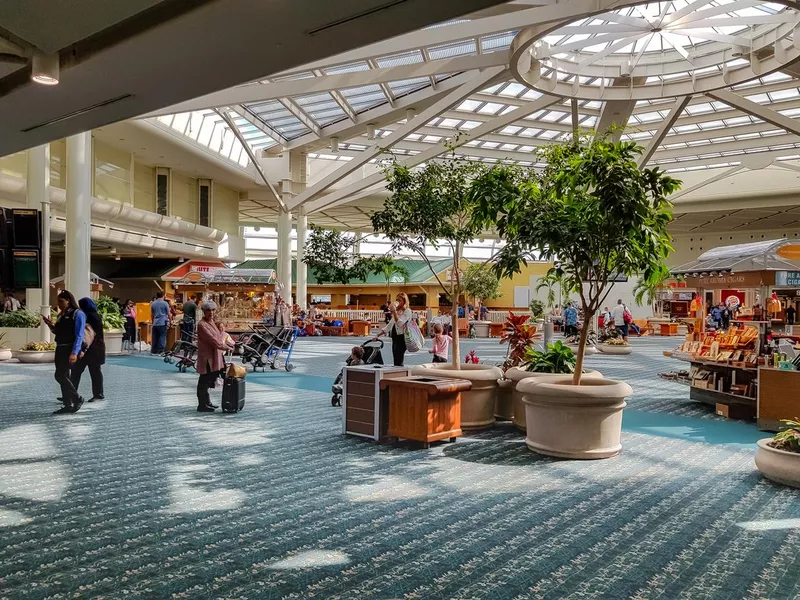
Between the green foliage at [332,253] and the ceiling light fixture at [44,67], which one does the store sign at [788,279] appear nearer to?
the green foliage at [332,253]

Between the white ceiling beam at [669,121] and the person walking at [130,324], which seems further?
the person walking at [130,324]

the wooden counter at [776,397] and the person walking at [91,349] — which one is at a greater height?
the person walking at [91,349]

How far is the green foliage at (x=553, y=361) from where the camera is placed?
7504mm

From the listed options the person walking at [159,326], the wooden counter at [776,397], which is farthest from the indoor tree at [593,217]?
the person walking at [159,326]

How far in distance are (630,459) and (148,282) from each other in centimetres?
2818

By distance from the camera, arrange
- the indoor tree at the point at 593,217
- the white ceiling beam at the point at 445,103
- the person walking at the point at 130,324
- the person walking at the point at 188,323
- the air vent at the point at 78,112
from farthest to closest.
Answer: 1. the person walking at the point at 130,324
2. the white ceiling beam at the point at 445,103
3. the person walking at the point at 188,323
4. the indoor tree at the point at 593,217
5. the air vent at the point at 78,112

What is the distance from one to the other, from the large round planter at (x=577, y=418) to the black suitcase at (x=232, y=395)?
12.7 ft

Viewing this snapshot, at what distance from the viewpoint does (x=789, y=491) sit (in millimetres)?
5105

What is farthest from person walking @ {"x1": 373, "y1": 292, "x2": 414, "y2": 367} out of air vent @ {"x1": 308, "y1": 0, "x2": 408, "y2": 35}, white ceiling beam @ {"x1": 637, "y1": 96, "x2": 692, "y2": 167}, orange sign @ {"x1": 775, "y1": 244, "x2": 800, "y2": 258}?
white ceiling beam @ {"x1": 637, "y1": 96, "x2": 692, "y2": 167}

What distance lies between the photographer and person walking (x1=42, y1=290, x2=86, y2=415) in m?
7.99

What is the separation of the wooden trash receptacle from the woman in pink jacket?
9.13ft

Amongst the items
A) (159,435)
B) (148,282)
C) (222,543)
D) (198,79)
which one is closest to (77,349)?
(159,435)

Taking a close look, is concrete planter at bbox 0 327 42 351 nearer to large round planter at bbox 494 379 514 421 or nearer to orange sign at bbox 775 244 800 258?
large round planter at bbox 494 379 514 421

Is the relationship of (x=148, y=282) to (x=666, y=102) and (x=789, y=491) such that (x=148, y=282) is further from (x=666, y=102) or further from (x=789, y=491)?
(x=789, y=491)
